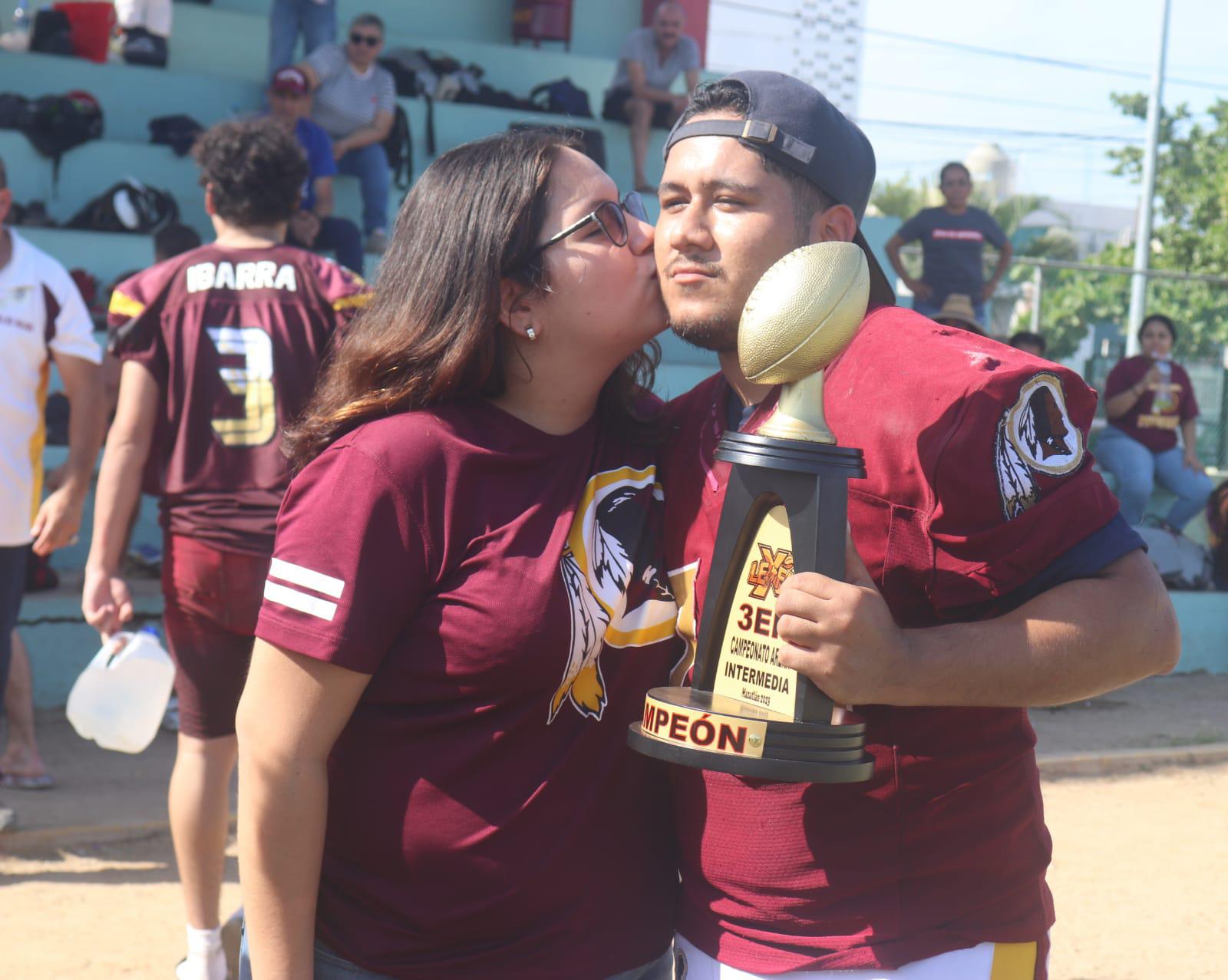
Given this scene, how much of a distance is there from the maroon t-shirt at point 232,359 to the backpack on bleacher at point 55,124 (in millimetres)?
6504

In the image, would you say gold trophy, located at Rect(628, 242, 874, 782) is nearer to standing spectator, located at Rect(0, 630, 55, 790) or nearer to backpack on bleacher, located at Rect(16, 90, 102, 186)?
standing spectator, located at Rect(0, 630, 55, 790)

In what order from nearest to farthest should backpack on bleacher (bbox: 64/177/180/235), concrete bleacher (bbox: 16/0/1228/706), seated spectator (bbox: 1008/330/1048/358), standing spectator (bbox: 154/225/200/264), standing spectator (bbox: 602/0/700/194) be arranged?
1. standing spectator (bbox: 154/225/200/264)
2. concrete bleacher (bbox: 16/0/1228/706)
3. backpack on bleacher (bbox: 64/177/180/235)
4. seated spectator (bbox: 1008/330/1048/358)
5. standing spectator (bbox: 602/0/700/194)

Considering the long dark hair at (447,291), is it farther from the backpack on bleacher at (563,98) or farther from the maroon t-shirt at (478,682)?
the backpack on bleacher at (563,98)

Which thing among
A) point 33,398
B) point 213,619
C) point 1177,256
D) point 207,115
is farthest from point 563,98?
point 1177,256

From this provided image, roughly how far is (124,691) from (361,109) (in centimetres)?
688

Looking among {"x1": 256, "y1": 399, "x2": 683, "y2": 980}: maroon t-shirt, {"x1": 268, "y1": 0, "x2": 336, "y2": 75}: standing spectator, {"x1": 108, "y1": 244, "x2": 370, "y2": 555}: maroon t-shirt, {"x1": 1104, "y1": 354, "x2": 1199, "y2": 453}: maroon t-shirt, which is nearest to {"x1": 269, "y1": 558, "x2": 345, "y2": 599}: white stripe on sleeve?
{"x1": 256, "y1": 399, "x2": 683, "y2": 980}: maroon t-shirt

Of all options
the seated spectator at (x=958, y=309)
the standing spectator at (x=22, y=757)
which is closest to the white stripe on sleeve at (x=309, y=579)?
the standing spectator at (x=22, y=757)

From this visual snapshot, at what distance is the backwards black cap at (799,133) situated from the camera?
6.04 feet

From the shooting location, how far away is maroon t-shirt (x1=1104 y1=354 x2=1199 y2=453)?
9.50m

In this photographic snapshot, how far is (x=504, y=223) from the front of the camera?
74.2 inches

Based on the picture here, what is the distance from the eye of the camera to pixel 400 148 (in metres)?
10.7

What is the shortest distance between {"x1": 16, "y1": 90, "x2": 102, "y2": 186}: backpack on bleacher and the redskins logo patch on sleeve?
951cm

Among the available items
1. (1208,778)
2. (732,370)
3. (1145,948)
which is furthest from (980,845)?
(1208,778)

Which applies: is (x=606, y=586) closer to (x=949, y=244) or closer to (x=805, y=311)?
(x=805, y=311)
